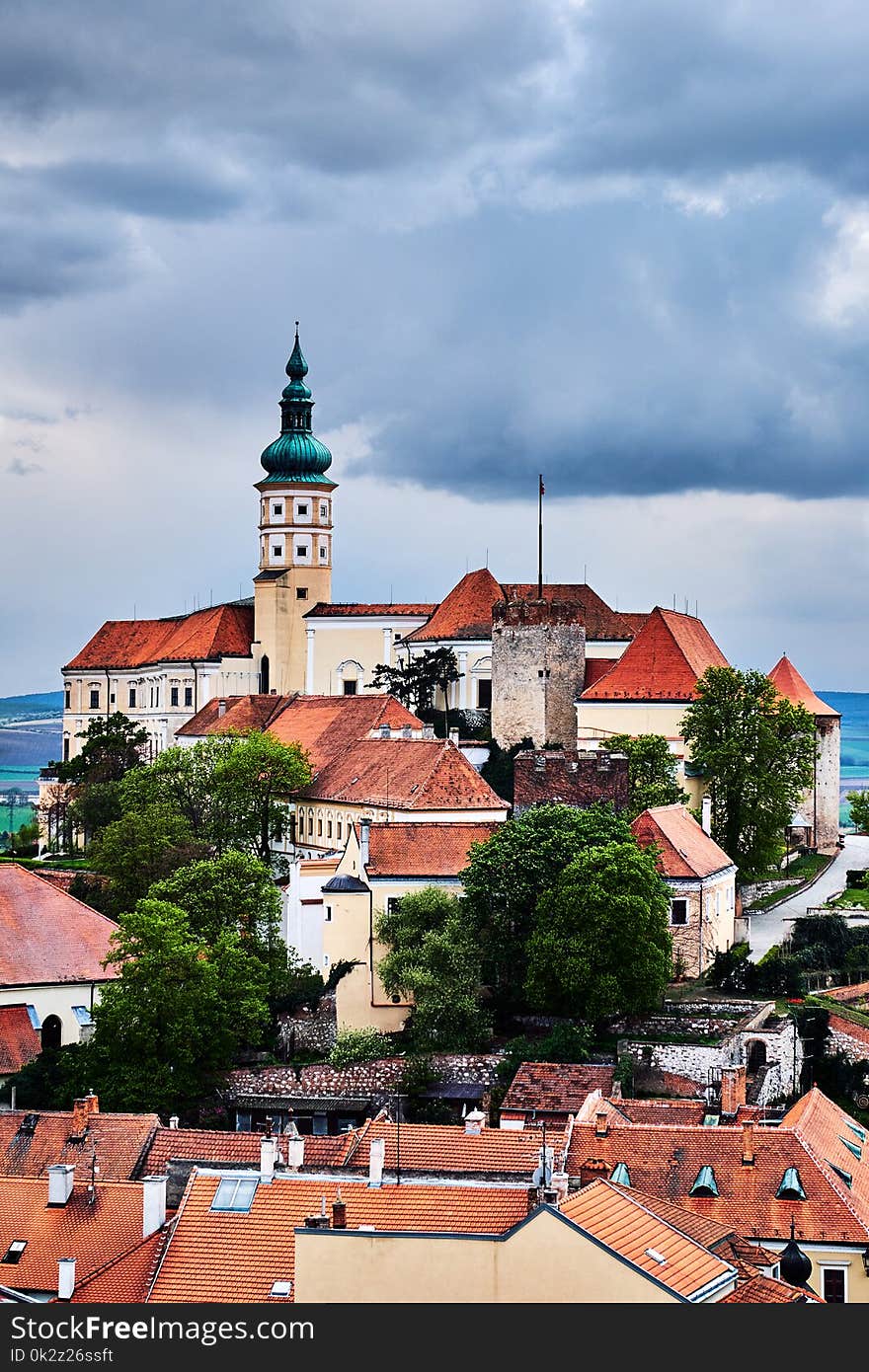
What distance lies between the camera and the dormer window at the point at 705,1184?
34125 millimetres

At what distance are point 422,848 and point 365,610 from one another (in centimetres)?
4126

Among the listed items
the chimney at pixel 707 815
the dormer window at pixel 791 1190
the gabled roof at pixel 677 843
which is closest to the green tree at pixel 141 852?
the gabled roof at pixel 677 843

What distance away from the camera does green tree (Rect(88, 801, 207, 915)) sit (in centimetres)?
6056

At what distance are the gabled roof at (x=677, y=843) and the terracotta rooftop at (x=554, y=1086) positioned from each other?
23.5 feet

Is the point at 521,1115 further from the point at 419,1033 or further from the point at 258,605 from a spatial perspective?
the point at 258,605

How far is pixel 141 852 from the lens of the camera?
198ft

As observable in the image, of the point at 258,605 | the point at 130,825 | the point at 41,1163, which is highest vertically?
the point at 258,605

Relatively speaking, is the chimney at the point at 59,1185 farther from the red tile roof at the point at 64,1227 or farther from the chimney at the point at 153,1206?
the chimney at the point at 153,1206

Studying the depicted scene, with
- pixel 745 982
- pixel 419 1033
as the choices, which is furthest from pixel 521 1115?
pixel 745 982

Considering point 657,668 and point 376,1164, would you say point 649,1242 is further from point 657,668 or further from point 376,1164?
point 657,668

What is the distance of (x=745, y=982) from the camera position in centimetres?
5016

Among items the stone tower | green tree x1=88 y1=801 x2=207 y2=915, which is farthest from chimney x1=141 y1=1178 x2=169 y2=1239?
the stone tower

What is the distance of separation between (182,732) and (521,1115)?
4630cm

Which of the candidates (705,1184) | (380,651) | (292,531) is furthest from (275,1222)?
(292,531)
